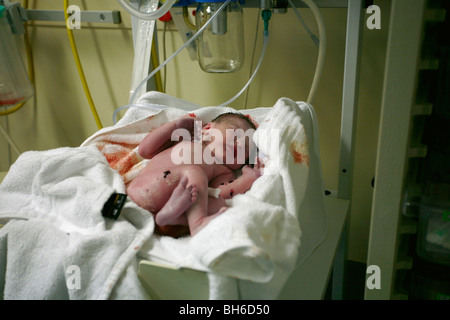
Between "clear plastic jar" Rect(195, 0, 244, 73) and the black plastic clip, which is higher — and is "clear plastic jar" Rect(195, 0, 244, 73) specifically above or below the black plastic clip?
above

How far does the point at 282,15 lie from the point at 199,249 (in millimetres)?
950

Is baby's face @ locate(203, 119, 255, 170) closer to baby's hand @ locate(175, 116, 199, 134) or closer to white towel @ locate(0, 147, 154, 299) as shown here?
baby's hand @ locate(175, 116, 199, 134)

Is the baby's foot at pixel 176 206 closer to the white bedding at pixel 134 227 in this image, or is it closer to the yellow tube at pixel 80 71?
the white bedding at pixel 134 227

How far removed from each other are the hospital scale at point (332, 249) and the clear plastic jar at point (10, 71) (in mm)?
970

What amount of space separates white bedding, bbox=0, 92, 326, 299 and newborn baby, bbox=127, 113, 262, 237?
45 mm

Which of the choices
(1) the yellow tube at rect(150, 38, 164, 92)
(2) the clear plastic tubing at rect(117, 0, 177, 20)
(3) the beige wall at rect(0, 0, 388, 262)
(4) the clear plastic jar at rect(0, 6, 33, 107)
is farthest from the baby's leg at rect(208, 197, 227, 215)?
(4) the clear plastic jar at rect(0, 6, 33, 107)

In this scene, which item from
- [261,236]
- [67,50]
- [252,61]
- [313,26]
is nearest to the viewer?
[261,236]

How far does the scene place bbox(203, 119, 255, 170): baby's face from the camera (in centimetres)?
95

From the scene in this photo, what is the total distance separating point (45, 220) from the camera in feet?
2.50

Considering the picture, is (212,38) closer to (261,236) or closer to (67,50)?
(67,50)

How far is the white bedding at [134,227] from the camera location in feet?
1.90

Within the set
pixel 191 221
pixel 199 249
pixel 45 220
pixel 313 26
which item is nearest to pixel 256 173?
pixel 191 221

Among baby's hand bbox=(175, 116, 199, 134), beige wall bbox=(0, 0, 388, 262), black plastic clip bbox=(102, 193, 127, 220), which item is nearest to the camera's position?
black plastic clip bbox=(102, 193, 127, 220)
